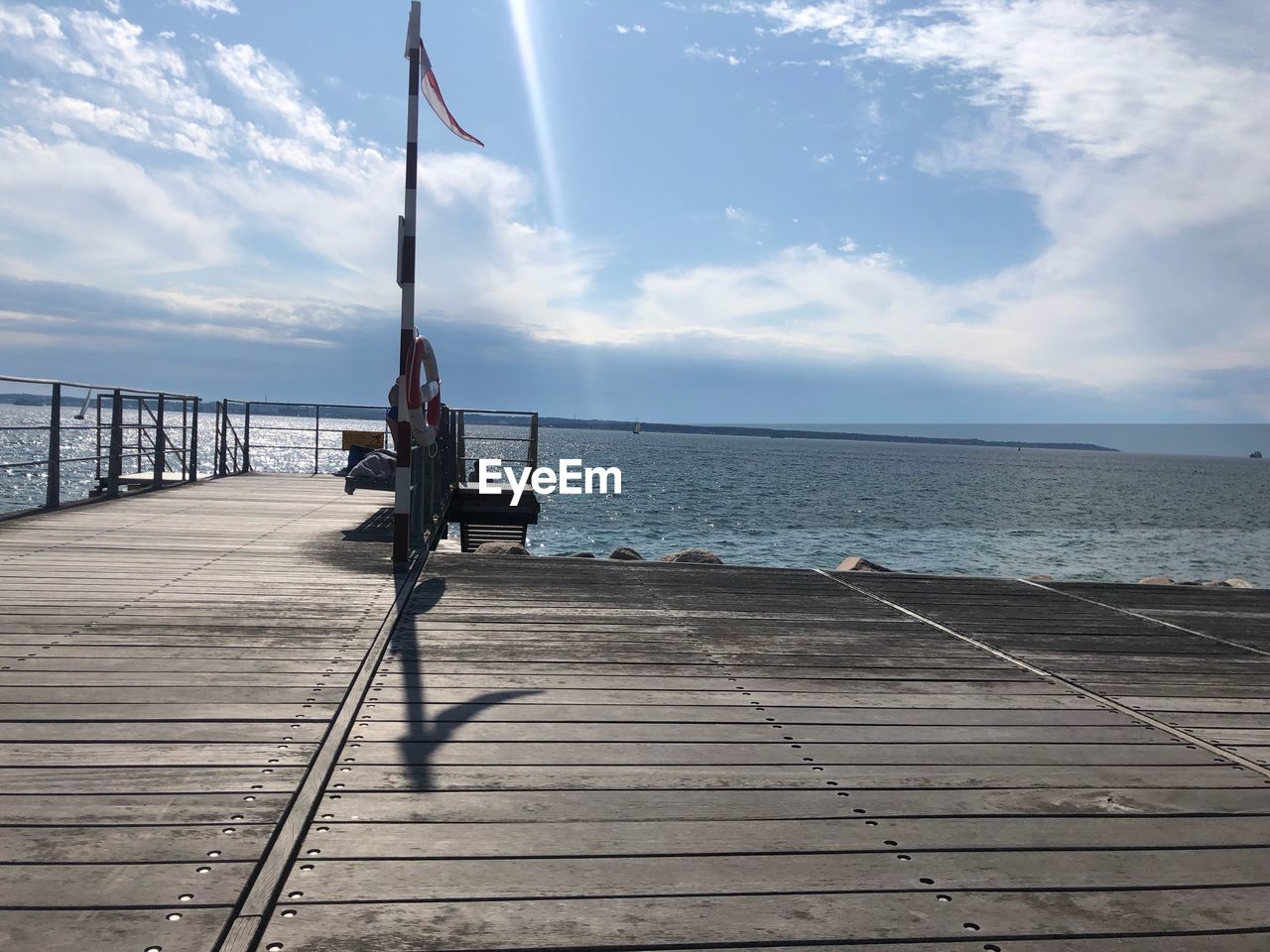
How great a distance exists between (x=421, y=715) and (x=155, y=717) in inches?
32.4

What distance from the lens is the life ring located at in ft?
21.2

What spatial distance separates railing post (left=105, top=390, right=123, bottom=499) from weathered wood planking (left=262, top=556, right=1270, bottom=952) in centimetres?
711

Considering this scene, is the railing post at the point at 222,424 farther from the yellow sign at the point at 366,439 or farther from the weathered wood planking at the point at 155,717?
the weathered wood planking at the point at 155,717

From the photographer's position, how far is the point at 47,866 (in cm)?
208

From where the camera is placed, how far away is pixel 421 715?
3.22 meters

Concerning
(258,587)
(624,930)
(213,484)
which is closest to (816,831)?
(624,930)

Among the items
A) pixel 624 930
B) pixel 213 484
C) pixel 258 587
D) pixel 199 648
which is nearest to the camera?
pixel 624 930

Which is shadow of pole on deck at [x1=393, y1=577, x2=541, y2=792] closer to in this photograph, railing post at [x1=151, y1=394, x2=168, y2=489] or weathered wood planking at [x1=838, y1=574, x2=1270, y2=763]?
weathered wood planking at [x1=838, y1=574, x2=1270, y2=763]

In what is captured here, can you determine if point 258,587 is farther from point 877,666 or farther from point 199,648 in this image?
point 877,666

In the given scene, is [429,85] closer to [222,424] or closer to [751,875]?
[751,875]

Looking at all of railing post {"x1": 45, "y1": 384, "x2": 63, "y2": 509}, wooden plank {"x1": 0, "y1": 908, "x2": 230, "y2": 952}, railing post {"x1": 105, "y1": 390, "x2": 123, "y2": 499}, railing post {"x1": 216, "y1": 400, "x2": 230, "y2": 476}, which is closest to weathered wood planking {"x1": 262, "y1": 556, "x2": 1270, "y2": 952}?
wooden plank {"x1": 0, "y1": 908, "x2": 230, "y2": 952}

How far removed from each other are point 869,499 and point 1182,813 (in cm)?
4455
